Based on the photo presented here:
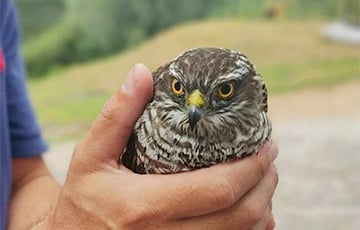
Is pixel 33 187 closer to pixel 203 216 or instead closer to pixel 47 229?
pixel 47 229

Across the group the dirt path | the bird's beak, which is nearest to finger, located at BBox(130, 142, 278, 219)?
the bird's beak

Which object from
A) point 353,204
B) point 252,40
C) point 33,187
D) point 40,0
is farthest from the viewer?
point 252,40

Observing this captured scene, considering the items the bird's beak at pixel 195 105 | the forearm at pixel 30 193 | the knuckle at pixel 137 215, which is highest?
the bird's beak at pixel 195 105

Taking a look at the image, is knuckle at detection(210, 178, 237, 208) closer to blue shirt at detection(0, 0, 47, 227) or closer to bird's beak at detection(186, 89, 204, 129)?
bird's beak at detection(186, 89, 204, 129)

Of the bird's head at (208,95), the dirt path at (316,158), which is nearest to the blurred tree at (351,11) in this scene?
the dirt path at (316,158)

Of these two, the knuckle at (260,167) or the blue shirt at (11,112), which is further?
the blue shirt at (11,112)

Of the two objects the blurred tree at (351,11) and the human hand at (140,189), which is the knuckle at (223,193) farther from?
the blurred tree at (351,11)

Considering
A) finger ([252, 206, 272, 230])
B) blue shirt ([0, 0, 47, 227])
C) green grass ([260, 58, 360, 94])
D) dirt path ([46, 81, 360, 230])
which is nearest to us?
finger ([252, 206, 272, 230])

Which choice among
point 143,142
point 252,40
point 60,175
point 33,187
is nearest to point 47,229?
point 143,142
